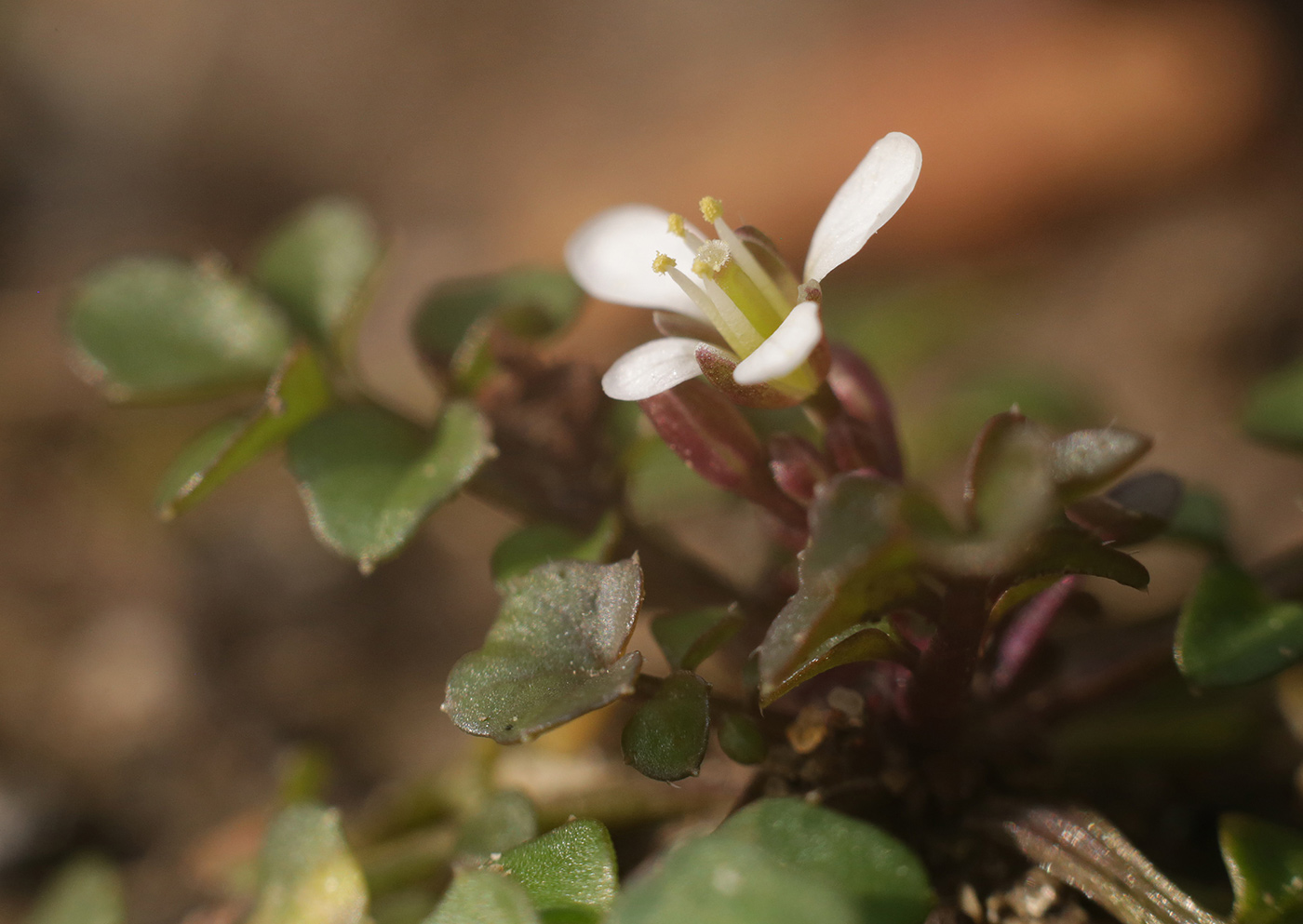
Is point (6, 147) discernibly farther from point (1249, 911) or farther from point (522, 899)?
point (1249, 911)

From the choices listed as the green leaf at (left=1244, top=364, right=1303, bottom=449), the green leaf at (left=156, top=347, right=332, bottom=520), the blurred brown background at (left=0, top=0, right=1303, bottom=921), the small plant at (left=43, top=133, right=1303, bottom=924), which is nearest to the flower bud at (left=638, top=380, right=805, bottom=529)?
the small plant at (left=43, top=133, right=1303, bottom=924)

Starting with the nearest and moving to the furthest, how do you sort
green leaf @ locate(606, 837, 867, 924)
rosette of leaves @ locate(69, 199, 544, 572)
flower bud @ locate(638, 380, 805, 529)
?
green leaf @ locate(606, 837, 867, 924) → flower bud @ locate(638, 380, 805, 529) → rosette of leaves @ locate(69, 199, 544, 572)

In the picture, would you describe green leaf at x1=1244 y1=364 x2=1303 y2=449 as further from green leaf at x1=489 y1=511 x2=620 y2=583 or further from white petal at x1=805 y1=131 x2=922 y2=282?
green leaf at x1=489 y1=511 x2=620 y2=583

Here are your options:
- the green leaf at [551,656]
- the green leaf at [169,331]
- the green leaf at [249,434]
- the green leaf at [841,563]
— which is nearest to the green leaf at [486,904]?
the green leaf at [551,656]

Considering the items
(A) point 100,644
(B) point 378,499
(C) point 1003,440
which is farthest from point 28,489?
(C) point 1003,440

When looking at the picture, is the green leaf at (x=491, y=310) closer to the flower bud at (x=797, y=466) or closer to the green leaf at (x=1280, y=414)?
the flower bud at (x=797, y=466)
